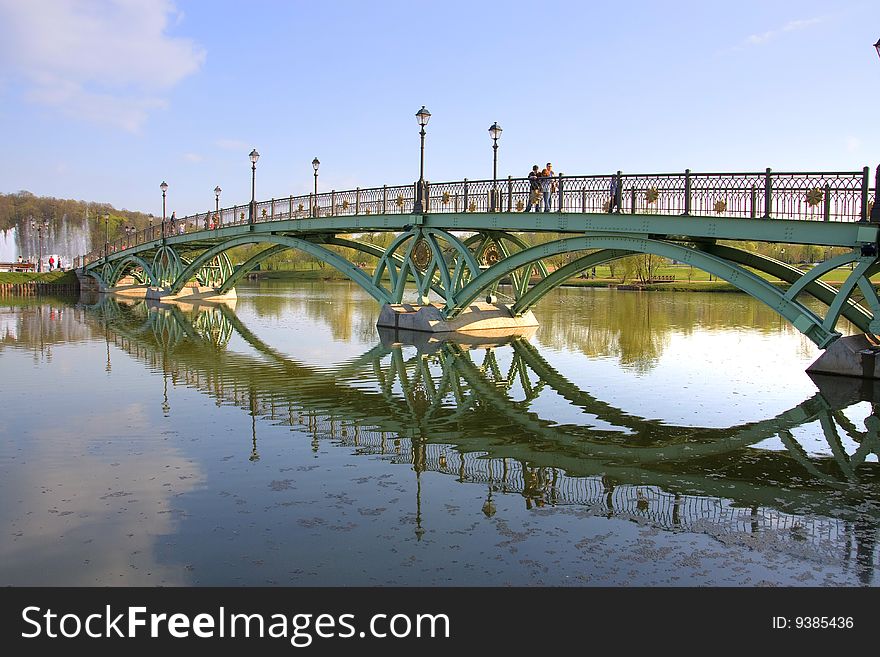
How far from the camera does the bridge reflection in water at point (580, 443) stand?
9.22 meters

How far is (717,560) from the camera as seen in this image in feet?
25.4

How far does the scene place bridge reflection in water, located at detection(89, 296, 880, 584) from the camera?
9.22m

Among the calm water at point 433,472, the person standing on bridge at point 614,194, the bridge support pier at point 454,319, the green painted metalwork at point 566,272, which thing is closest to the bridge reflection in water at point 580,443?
the calm water at point 433,472

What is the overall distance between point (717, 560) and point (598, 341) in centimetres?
2200

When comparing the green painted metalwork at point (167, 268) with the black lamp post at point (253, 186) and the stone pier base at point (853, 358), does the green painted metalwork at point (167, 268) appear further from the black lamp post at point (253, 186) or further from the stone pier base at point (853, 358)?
the stone pier base at point (853, 358)

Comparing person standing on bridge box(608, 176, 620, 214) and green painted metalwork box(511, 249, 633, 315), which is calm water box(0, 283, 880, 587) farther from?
green painted metalwork box(511, 249, 633, 315)

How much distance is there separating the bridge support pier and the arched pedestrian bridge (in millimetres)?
53

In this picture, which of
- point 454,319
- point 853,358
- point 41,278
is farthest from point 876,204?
point 41,278

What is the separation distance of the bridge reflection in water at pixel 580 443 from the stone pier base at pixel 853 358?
0.37 m

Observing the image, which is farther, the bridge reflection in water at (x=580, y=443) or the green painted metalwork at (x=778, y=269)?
the green painted metalwork at (x=778, y=269)

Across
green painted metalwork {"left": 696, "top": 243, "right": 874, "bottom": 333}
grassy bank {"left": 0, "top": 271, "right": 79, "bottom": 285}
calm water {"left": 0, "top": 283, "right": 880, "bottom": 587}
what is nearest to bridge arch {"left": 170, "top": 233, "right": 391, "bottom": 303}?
calm water {"left": 0, "top": 283, "right": 880, "bottom": 587}
